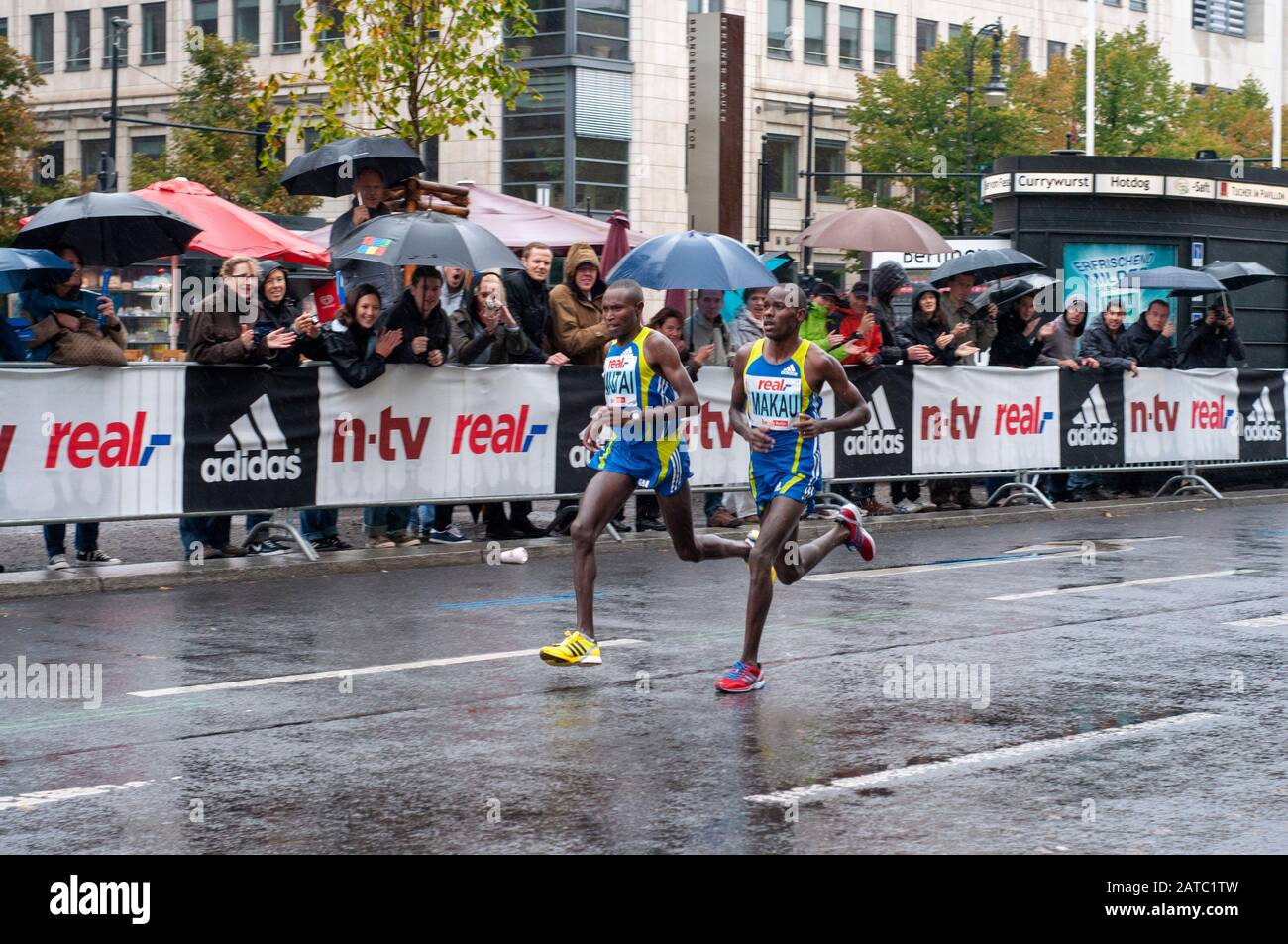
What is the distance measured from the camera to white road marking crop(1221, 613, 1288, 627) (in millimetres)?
10805

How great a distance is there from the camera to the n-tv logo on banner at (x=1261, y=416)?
21.3m

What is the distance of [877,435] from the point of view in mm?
17547

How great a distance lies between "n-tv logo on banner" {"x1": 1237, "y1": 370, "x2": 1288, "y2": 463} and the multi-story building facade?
24.2 metres

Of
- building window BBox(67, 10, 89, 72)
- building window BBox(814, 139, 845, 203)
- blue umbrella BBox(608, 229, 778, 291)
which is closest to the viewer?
blue umbrella BBox(608, 229, 778, 291)

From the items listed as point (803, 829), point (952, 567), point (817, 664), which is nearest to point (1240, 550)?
point (952, 567)

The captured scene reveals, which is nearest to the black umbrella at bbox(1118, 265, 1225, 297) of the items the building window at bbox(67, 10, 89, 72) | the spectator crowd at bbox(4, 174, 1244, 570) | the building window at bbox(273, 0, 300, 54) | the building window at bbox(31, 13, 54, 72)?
the spectator crowd at bbox(4, 174, 1244, 570)

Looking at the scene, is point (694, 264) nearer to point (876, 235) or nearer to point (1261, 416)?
point (876, 235)

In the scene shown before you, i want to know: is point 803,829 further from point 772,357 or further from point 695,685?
point 772,357

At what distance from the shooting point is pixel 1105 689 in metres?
8.73

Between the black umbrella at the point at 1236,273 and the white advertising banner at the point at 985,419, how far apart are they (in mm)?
3876

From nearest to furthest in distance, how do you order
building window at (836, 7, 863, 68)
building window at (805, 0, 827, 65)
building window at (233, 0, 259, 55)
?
1. building window at (233, 0, 259, 55)
2. building window at (805, 0, 827, 65)
3. building window at (836, 7, 863, 68)

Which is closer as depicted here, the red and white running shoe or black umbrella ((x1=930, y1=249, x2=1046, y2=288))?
the red and white running shoe

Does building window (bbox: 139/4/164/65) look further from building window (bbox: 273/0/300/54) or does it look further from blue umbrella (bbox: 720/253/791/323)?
blue umbrella (bbox: 720/253/791/323)

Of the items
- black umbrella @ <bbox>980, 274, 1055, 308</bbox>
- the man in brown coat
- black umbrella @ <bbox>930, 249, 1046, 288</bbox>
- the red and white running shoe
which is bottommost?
the red and white running shoe
